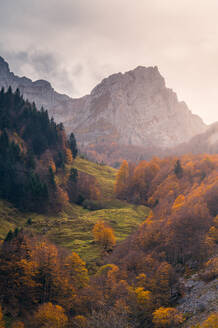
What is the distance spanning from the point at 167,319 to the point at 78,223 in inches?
2309

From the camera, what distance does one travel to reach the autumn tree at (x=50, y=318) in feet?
125

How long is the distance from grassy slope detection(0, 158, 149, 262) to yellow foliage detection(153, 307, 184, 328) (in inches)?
1232

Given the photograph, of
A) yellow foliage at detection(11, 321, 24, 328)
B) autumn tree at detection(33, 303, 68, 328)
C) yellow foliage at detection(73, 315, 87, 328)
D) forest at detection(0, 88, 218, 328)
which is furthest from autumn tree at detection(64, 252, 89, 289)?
yellow foliage at detection(11, 321, 24, 328)

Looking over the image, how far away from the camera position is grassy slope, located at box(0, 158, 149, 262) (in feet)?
245

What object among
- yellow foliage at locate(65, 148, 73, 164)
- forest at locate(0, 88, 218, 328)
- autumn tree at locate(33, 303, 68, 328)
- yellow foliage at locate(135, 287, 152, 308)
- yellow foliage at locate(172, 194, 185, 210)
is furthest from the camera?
yellow foliage at locate(65, 148, 73, 164)

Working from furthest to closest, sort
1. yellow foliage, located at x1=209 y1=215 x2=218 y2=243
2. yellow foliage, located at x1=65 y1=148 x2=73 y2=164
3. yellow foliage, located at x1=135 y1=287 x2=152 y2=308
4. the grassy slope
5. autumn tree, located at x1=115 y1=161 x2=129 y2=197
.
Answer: yellow foliage, located at x1=65 y1=148 x2=73 y2=164
autumn tree, located at x1=115 y1=161 x2=129 y2=197
the grassy slope
yellow foliage, located at x1=209 y1=215 x2=218 y2=243
yellow foliage, located at x1=135 y1=287 x2=152 y2=308

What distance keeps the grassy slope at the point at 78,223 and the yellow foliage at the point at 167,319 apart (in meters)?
31.3

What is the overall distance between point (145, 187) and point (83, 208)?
4331cm

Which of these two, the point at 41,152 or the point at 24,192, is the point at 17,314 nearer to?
the point at 24,192

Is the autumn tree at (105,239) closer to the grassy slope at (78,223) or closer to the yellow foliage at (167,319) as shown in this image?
the grassy slope at (78,223)

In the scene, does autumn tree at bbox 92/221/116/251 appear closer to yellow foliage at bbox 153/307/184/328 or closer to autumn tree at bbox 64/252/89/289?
autumn tree at bbox 64/252/89/289

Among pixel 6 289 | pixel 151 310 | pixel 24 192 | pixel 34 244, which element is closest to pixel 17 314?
pixel 6 289

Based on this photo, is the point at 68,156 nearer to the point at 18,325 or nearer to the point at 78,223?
the point at 78,223

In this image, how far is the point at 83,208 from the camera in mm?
114500
